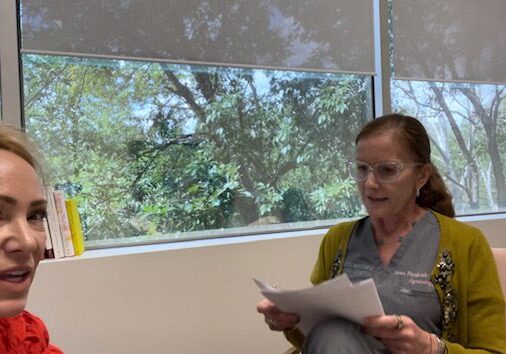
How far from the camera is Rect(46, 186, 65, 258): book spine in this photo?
193 centimetres

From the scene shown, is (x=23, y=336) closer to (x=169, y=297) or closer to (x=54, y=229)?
(x=54, y=229)

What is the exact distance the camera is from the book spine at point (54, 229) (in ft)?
6.32

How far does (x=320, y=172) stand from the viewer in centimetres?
285

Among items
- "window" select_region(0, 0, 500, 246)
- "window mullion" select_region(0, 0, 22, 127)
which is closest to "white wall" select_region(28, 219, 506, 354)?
"window" select_region(0, 0, 500, 246)

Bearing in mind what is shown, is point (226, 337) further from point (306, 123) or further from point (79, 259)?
point (306, 123)

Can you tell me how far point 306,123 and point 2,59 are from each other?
1.59 m

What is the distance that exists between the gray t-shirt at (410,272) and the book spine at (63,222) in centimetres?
116

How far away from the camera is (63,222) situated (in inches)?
77.8

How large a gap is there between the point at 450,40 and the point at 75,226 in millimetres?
2553

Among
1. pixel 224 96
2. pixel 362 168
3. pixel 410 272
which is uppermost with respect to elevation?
pixel 224 96

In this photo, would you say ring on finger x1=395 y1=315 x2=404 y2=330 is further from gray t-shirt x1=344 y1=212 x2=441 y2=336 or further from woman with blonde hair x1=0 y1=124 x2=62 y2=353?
woman with blonde hair x1=0 y1=124 x2=62 y2=353

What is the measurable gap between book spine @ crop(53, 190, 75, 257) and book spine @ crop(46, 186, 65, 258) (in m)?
0.01

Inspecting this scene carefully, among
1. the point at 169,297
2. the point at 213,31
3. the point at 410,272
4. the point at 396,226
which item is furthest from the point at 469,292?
the point at 213,31

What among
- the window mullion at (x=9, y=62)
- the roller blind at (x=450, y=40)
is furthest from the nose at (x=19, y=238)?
the roller blind at (x=450, y=40)
